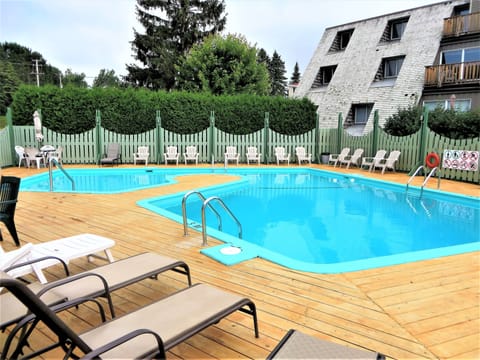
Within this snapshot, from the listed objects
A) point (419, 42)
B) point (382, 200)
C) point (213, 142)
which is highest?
point (419, 42)

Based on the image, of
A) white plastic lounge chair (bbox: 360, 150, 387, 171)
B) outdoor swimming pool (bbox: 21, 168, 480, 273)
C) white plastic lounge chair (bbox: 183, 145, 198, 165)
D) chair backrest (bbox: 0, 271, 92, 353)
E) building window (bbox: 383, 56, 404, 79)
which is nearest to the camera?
chair backrest (bbox: 0, 271, 92, 353)

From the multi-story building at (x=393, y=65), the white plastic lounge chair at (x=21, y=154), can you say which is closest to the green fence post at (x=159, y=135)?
the white plastic lounge chair at (x=21, y=154)

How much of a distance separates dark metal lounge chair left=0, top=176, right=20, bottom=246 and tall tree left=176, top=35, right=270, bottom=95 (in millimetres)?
16516

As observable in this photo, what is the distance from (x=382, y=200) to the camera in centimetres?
885

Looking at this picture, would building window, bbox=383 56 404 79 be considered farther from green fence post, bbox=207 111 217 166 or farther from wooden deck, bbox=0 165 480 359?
wooden deck, bbox=0 165 480 359

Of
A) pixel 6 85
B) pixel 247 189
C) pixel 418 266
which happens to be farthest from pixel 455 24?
pixel 6 85

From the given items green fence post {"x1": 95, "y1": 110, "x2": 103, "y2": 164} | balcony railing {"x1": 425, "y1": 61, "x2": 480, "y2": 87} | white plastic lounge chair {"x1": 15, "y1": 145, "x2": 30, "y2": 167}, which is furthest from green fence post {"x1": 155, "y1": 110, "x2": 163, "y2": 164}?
balcony railing {"x1": 425, "y1": 61, "x2": 480, "y2": 87}

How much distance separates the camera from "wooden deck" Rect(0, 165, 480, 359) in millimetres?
2434

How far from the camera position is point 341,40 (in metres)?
22.7

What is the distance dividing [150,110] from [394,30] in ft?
49.5

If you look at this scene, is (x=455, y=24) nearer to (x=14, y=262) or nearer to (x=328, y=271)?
(x=328, y=271)

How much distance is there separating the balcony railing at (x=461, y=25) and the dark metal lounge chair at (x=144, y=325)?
19304mm

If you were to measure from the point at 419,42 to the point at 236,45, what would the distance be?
9.77 meters

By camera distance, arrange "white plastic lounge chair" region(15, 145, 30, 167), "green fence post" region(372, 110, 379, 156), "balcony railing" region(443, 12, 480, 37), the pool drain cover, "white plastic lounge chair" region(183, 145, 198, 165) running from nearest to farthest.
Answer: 1. the pool drain cover
2. "white plastic lounge chair" region(15, 145, 30, 167)
3. "green fence post" region(372, 110, 379, 156)
4. "white plastic lounge chair" region(183, 145, 198, 165)
5. "balcony railing" region(443, 12, 480, 37)
